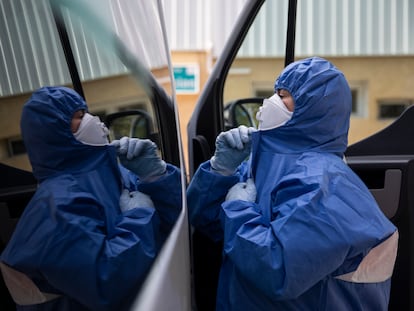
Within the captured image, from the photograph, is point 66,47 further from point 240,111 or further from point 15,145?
point 240,111

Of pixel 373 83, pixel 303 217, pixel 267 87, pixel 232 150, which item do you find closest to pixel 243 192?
pixel 232 150

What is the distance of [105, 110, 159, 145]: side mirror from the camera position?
2.93ft

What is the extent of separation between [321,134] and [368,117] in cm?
115

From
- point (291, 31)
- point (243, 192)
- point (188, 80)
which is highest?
point (291, 31)

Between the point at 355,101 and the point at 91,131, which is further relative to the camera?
the point at 355,101

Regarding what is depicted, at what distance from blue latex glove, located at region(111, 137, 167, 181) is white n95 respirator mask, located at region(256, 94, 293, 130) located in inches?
16.3

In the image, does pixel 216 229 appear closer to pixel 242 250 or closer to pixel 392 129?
pixel 242 250

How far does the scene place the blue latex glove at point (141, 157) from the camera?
0.94 m

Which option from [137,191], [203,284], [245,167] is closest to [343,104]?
[245,167]

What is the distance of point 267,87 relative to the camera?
2.39 meters

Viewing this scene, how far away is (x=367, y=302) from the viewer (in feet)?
4.84

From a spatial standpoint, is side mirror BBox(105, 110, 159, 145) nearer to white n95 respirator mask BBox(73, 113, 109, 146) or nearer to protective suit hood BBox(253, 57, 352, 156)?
white n95 respirator mask BBox(73, 113, 109, 146)

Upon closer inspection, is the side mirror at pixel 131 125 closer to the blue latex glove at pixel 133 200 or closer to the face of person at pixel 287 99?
the blue latex glove at pixel 133 200

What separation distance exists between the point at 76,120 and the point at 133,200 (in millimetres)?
228
